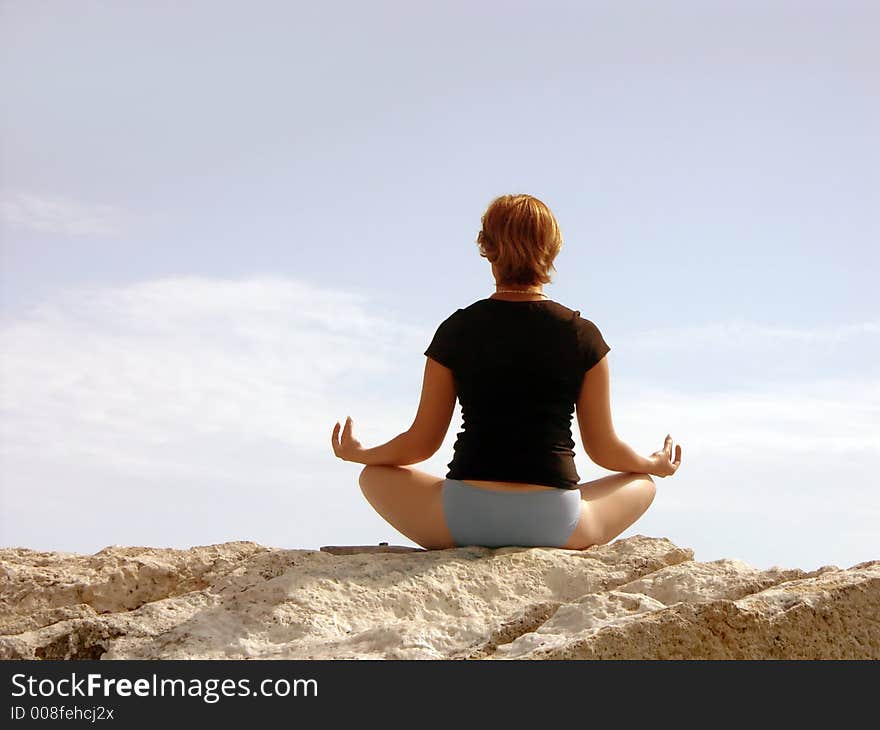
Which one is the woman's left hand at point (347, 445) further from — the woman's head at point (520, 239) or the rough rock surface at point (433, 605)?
the woman's head at point (520, 239)

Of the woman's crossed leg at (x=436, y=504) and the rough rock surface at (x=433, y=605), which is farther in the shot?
the woman's crossed leg at (x=436, y=504)

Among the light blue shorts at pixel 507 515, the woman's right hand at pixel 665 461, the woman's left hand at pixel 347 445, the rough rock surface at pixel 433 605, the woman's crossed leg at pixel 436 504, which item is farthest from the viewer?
the woman's right hand at pixel 665 461

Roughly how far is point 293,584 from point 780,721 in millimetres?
2085

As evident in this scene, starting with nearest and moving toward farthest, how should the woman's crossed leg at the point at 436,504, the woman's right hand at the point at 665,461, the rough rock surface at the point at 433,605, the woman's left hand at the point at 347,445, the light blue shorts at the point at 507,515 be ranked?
the rough rock surface at the point at 433,605 → the light blue shorts at the point at 507,515 → the woman's crossed leg at the point at 436,504 → the woman's left hand at the point at 347,445 → the woman's right hand at the point at 665,461

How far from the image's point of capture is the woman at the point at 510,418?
5316 millimetres

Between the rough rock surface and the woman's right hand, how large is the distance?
0.43 meters


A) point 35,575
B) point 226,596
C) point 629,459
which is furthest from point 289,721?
point 629,459

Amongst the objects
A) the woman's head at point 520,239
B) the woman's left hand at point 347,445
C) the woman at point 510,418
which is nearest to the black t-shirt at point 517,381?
the woman at point 510,418

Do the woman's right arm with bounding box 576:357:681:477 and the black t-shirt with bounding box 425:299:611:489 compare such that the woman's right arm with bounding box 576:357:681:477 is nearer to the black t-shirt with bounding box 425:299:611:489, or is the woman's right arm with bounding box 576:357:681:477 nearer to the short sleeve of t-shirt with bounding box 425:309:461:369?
the black t-shirt with bounding box 425:299:611:489

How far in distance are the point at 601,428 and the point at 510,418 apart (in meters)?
0.47

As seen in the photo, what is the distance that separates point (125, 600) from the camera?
5066 mm

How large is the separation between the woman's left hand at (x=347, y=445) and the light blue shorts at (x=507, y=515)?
0.46 m

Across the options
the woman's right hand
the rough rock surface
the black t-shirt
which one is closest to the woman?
the black t-shirt

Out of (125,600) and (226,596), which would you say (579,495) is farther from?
(125,600)
